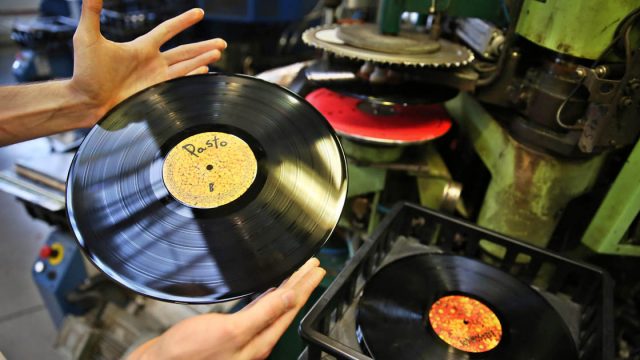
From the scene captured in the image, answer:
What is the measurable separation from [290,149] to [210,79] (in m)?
0.24

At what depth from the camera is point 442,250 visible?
3.28 ft

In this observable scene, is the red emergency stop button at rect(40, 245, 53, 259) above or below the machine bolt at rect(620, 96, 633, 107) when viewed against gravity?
below

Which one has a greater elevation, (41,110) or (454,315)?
(41,110)

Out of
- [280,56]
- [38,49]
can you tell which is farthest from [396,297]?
[38,49]

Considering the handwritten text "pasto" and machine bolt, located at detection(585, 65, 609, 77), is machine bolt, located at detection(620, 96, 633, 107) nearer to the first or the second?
machine bolt, located at detection(585, 65, 609, 77)

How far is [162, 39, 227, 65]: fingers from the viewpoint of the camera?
3.10ft

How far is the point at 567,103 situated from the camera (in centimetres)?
88

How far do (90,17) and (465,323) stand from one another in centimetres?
98

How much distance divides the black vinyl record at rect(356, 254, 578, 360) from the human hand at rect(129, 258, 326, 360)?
0.21m

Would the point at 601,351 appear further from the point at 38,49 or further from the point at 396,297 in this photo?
the point at 38,49

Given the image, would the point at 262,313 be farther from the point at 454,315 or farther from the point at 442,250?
the point at 442,250

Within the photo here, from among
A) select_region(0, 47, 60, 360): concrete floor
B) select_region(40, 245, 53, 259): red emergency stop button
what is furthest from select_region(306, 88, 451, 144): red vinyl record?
select_region(0, 47, 60, 360): concrete floor

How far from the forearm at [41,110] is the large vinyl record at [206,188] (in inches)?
7.0

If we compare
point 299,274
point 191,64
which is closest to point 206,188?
point 299,274
